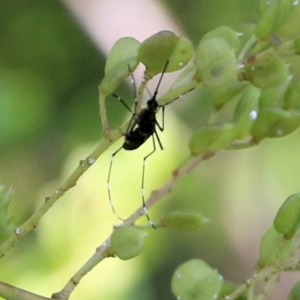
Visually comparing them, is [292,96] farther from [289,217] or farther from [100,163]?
[100,163]

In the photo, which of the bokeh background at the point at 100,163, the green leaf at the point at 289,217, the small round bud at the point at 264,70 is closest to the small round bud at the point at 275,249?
the green leaf at the point at 289,217

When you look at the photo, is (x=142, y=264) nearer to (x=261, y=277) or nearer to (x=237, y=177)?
(x=237, y=177)

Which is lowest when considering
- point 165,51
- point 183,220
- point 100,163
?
point 100,163

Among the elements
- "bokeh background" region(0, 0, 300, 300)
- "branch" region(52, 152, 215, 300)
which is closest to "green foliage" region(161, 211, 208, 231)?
"branch" region(52, 152, 215, 300)

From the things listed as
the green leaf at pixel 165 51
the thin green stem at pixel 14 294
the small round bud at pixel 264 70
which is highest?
the green leaf at pixel 165 51

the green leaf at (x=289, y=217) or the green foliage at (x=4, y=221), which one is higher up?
the green foliage at (x=4, y=221)

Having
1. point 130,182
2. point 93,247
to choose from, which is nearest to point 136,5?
point 130,182

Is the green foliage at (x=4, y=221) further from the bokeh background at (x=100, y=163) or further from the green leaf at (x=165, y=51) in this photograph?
the bokeh background at (x=100, y=163)

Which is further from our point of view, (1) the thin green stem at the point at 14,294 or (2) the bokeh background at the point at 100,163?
(2) the bokeh background at the point at 100,163

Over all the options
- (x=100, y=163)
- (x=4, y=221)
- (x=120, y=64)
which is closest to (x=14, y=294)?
(x=4, y=221)
